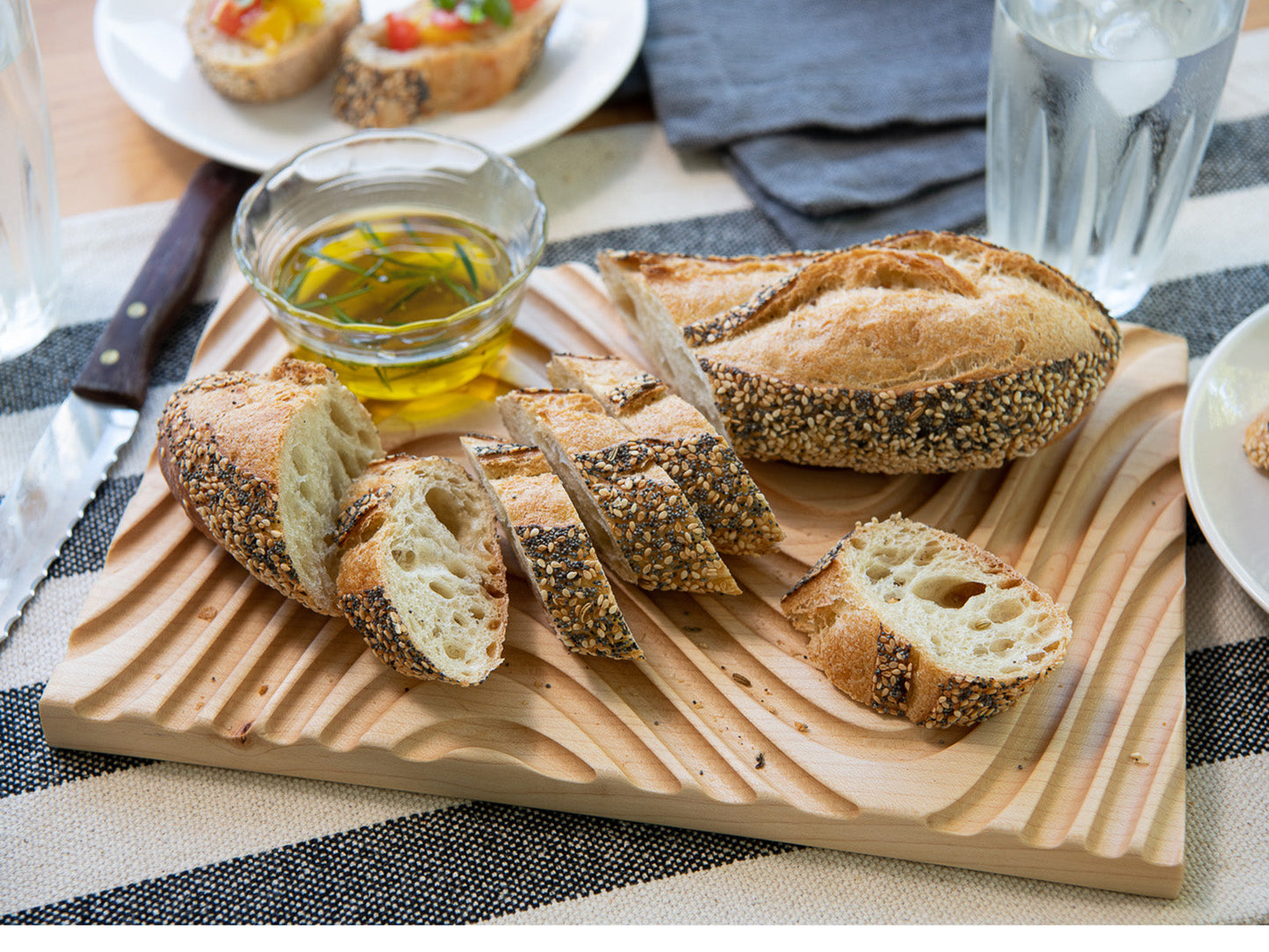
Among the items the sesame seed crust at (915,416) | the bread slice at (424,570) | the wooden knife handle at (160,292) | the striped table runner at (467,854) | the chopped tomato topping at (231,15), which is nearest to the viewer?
the striped table runner at (467,854)

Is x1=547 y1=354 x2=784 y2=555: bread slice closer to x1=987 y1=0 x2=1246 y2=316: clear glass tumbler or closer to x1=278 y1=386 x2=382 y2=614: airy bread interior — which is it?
x1=278 y1=386 x2=382 y2=614: airy bread interior

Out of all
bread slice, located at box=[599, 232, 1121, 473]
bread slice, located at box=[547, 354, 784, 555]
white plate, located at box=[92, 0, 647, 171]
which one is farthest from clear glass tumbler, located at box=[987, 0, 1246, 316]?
white plate, located at box=[92, 0, 647, 171]

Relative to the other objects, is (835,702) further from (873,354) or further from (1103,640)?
(873,354)

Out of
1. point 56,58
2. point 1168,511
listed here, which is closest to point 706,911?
point 1168,511

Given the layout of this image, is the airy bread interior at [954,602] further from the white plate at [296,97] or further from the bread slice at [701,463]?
the white plate at [296,97]

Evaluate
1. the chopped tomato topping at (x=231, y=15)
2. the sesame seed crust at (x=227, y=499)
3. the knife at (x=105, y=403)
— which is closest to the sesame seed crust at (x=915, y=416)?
the sesame seed crust at (x=227, y=499)
